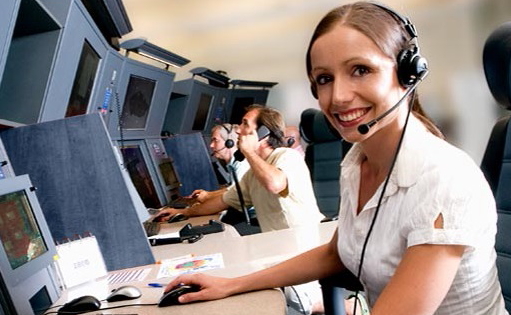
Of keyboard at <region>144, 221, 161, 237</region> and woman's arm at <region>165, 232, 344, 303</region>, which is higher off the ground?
keyboard at <region>144, 221, 161, 237</region>

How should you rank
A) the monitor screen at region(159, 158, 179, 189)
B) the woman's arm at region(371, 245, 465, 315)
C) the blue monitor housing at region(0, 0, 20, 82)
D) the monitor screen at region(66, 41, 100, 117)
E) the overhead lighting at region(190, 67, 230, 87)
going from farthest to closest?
the overhead lighting at region(190, 67, 230, 87)
the monitor screen at region(159, 158, 179, 189)
the monitor screen at region(66, 41, 100, 117)
the blue monitor housing at region(0, 0, 20, 82)
the woman's arm at region(371, 245, 465, 315)

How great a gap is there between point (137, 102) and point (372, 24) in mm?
2084

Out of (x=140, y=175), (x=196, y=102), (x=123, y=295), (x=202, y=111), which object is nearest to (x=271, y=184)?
(x=140, y=175)

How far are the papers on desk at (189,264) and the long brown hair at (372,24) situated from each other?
0.62m

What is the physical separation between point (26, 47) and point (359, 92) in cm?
122

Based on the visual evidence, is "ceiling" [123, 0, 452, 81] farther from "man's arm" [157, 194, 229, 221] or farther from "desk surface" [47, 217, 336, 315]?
"desk surface" [47, 217, 336, 315]

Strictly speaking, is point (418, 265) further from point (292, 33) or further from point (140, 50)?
point (292, 33)

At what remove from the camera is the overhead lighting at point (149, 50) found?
2.49 m

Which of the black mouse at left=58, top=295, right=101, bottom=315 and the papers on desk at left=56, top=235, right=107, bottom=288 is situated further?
the papers on desk at left=56, top=235, right=107, bottom=288

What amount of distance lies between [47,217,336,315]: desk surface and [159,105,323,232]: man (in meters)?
0.38

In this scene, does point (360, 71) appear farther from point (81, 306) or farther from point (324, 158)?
point (324, 158)

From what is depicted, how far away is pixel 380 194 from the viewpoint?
0.88m

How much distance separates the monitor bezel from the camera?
0.87 m

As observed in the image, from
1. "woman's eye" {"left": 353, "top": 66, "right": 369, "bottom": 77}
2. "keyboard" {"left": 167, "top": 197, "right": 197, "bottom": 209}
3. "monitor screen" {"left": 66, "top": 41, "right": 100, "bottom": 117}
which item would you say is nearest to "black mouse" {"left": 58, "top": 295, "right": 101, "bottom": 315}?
"woman's eye" {"left": 353, "top": 66, "right": 369, "bottom": 77}
